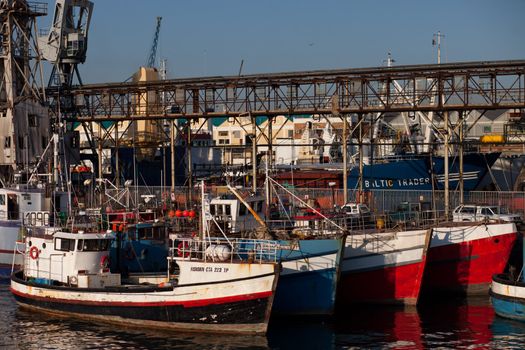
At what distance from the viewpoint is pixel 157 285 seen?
41.0m

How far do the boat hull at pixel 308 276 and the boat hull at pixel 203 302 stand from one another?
354cm

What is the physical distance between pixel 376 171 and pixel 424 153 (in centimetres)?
592

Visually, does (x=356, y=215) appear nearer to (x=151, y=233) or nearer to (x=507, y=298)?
(x=507, y=298)

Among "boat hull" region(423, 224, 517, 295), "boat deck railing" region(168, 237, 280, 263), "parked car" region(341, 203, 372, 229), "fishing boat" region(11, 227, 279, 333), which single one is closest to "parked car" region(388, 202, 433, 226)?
"parked car" region(341, 203, 372, 229)

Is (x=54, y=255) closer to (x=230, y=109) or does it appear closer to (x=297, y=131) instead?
(x=230, y=109)

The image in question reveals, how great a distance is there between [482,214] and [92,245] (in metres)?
A: 23.8

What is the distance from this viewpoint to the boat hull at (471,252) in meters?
48.9

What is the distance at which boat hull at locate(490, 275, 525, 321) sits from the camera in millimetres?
41812

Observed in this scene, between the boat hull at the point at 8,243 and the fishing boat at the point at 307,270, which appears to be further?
the boat hull at the point at 8,243

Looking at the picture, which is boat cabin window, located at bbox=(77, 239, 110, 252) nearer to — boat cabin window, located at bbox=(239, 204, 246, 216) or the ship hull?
boat cabin window, located at bbox=(239, 204, 246, 216)

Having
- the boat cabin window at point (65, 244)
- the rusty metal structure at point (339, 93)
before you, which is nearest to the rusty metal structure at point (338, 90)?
the rusty metal structure at point (339, 93)

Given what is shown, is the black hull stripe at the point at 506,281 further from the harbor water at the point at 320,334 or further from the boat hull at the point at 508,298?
the harbor water at the point at 320,334

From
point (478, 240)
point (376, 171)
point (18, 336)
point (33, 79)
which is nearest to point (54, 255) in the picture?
point (18, 336)

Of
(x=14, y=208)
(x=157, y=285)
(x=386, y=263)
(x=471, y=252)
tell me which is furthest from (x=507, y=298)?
(x=14, y=208)
